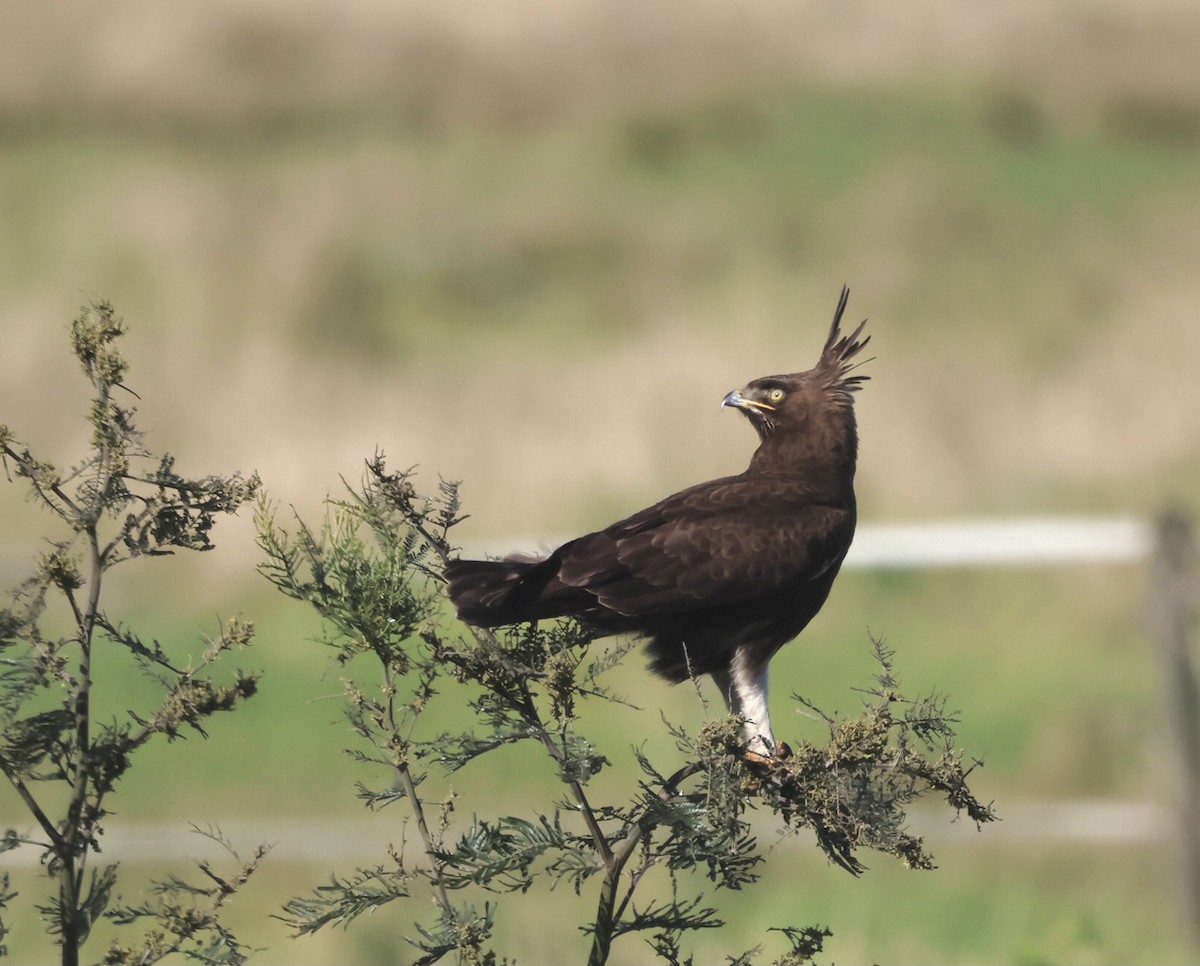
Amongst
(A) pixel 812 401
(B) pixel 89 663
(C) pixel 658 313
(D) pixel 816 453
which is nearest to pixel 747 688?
(D) pixel 816 453

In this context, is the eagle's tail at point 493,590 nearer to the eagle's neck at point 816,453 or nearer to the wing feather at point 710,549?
the wing feather at point 710,549

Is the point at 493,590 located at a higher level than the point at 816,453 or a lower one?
lower

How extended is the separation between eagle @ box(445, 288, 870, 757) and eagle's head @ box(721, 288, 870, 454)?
11 centimetres

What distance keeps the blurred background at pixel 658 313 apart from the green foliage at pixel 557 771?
7.83ft

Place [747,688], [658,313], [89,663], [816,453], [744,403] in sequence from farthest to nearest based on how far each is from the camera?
[658,313], [744,403], [816,453], [747,688], [89,663]

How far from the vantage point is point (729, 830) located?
291cm

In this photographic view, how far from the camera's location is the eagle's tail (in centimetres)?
368

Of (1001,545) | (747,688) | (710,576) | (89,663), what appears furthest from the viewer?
(1001,545)

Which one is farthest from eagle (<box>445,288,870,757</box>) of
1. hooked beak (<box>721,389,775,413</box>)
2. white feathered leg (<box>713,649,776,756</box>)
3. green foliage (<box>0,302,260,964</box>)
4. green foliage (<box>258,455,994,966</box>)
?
green foliage (<box>0,302,260,964</box>)

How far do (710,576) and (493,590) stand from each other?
65 centimetres

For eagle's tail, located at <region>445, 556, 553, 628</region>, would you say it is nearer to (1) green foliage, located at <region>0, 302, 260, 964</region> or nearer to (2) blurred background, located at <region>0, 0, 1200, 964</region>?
(1) green foliage, located at <region>0, 302, 260, 964</region>

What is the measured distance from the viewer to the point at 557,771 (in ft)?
9.90

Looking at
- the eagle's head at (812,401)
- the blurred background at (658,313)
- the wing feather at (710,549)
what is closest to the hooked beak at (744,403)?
the eagle's head at (812,401)

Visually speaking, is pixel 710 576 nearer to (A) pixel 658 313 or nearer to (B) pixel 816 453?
(B) pixel 816 453
